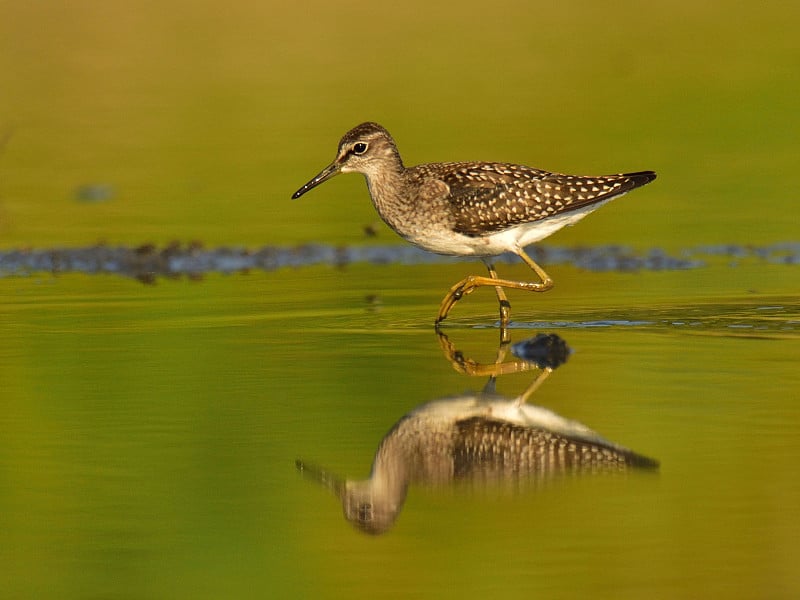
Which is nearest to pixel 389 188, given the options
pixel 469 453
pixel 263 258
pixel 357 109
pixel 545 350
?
pixel 545 350

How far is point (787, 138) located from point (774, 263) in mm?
6973

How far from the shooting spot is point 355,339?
1103 cm

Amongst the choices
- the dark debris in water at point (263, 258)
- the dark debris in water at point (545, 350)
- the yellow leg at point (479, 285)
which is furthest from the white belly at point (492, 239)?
the dark debris in water at point (263, 258)

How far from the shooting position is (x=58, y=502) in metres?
7.31

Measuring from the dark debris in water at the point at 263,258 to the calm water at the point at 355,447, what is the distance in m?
1.43

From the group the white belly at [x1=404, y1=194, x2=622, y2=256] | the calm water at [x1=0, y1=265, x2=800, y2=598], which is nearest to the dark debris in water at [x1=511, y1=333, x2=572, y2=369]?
the calm water at [x1=0, y1=265, x2=800, y2=598]

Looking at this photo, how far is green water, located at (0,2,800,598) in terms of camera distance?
6.59 metres

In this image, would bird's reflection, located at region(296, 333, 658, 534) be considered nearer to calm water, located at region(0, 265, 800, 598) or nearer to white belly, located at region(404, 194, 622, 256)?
calm water, located at region(0, 265, 800, 598)

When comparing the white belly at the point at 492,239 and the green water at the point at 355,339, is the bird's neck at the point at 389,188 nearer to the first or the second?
the white belly at the point at 492,239

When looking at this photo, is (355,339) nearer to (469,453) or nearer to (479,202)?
(479,202)

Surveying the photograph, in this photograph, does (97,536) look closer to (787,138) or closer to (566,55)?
(787,138)

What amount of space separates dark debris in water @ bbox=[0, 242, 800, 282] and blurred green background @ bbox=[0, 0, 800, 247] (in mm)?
515

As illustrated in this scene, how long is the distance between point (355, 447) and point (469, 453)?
0.52m

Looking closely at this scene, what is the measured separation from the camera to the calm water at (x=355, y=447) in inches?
253
